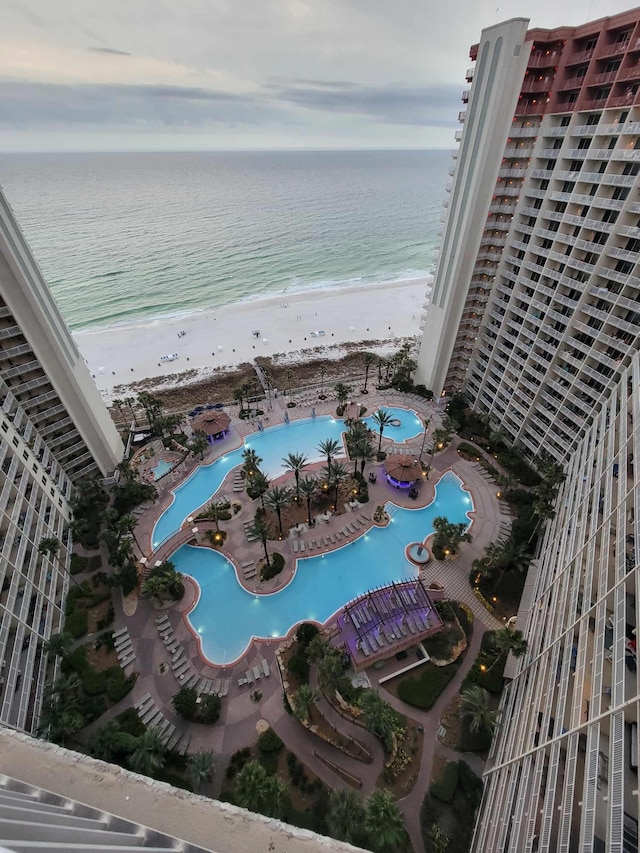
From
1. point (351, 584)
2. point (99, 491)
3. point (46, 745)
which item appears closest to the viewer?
point (46, 745)

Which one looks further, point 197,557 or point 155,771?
point 197,557

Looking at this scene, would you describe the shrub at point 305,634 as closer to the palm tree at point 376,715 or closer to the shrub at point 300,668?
the shrub at point 300,668

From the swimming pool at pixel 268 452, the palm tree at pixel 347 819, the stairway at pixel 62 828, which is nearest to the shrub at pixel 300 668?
the palm tree at pixel 347 819

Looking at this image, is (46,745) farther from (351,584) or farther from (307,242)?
(307,242)

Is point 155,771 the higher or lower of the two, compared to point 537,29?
lower

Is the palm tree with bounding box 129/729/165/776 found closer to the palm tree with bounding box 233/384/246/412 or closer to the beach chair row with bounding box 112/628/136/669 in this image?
the beach chair row with bounding box 112/628/136/669

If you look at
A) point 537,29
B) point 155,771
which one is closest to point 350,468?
point 155,771
